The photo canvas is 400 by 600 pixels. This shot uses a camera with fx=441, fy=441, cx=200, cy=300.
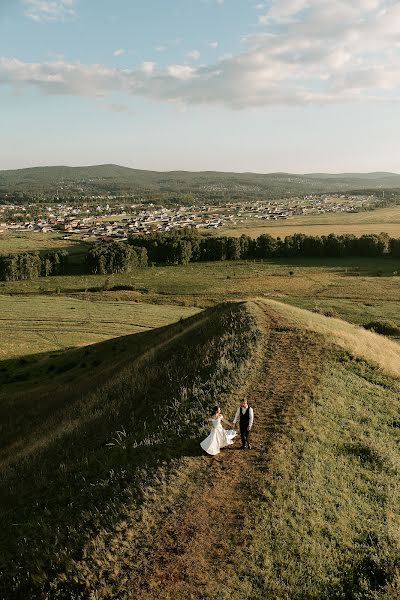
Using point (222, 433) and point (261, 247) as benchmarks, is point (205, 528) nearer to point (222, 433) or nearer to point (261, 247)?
point (222, 433)

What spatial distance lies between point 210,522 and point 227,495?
1.27 meters

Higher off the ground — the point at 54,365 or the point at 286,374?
the point at 286,374

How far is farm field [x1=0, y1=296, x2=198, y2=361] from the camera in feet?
259

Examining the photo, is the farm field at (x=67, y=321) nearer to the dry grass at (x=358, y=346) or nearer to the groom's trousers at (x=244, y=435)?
the dry grass at (x=358, y=346)

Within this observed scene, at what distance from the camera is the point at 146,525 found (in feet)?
47.8

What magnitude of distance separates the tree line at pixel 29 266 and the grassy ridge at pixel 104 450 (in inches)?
5008

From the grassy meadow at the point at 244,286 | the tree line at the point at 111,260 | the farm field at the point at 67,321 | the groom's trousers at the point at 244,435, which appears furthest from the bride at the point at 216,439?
the tree line at the point at 111,260

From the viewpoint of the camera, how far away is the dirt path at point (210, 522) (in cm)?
1242

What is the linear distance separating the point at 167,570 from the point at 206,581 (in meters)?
1.21

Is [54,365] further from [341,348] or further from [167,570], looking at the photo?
[167,570]

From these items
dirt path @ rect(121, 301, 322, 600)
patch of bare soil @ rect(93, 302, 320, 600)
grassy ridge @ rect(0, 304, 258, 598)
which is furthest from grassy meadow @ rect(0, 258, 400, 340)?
patch of bare soil @ rect(93, 302, 320, 600)

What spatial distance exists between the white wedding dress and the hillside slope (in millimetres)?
415

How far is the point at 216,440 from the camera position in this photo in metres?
17.9

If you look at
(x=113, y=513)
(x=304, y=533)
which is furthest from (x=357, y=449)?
(x=113, y=513)
